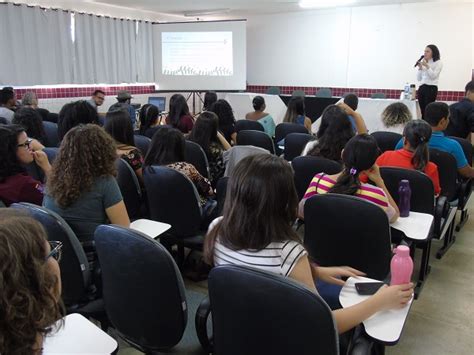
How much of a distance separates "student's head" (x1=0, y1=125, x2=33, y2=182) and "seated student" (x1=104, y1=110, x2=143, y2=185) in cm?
62

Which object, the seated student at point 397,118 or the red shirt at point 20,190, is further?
the seated student at point 397,118

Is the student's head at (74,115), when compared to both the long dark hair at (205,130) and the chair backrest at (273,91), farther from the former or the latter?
the chair backrest at (273,91)

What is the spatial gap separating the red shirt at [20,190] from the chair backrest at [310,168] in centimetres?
169

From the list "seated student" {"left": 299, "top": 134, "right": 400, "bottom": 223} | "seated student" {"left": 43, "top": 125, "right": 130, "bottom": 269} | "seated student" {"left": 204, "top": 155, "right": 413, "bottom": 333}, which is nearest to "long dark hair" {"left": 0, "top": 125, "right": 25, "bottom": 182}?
"seated student" {"left": 43, "top": 125, "right": 130, "bottom": 269}

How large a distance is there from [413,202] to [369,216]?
0.98 m

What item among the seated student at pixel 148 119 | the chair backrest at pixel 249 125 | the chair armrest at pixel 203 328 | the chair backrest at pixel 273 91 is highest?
the chair backrest at pixel 273 91

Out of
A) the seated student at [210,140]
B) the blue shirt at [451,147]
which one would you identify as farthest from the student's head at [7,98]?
the blue shirt at [451,147]

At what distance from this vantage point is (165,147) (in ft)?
8.58

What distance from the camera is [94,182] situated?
1.90 m

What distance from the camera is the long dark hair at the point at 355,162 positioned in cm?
204

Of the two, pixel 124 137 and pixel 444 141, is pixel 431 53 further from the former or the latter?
pixel 124 137

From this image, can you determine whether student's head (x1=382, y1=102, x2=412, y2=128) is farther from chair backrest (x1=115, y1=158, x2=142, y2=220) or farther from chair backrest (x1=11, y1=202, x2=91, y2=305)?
chair backrest (x1=11, y1=202, x2=91, y2=305)

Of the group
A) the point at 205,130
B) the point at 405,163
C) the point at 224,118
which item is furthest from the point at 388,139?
the point at 205,130

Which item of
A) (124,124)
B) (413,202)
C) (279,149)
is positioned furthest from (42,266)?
(279,149)
